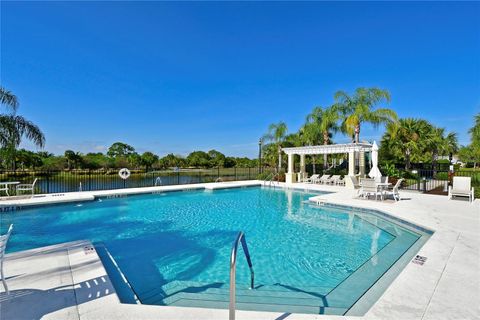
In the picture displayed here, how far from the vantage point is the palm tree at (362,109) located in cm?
1722

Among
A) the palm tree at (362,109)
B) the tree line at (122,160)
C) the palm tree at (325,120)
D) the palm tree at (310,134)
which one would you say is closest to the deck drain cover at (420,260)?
the palm tree at (362,109)

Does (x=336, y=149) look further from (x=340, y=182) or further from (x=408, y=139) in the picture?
(x=408, y=139)

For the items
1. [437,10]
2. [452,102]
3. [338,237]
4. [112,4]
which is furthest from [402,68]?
[112,4]

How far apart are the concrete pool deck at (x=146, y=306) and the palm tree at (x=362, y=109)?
13567 millimetres

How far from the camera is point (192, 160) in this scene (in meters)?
62.8

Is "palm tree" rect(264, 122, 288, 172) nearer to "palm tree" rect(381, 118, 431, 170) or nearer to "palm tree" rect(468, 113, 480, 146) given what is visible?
"palm tree" rect(381, 118, 431, 170)

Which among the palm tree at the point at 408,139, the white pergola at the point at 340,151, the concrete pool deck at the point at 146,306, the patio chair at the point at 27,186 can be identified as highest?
the palm tree at the point at 408,139

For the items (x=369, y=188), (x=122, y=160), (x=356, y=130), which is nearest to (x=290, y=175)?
(x=356, y=130)

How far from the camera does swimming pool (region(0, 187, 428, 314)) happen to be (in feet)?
11.6

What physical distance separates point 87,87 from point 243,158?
46530 mm

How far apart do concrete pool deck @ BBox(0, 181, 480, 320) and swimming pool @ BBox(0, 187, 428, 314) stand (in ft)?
1.66

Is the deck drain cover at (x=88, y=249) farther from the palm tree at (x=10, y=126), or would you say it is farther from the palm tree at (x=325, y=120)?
the palm tree at (x=325, y=120)

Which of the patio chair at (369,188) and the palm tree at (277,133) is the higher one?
the palm tree at (277,133)

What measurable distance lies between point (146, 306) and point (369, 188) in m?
10.0
